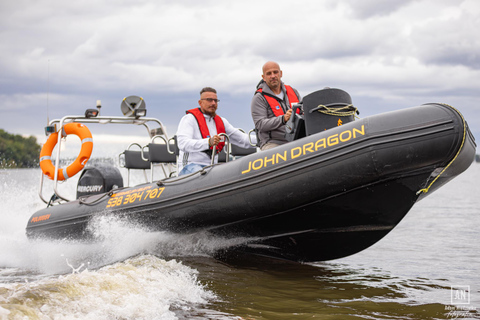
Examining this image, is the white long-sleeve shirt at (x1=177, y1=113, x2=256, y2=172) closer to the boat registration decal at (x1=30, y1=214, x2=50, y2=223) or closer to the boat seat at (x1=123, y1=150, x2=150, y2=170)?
the boat seat at (x1=123, y1=150, x2=150, y2=170)

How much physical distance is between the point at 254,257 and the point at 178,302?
1832 mm

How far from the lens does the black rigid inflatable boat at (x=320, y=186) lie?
3414 mm

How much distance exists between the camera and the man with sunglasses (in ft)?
15.8

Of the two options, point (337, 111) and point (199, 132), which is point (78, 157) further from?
point (337, 111)

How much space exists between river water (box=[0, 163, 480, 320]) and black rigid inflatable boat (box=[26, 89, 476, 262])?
270 millimetres

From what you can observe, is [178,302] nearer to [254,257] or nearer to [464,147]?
[254,257]

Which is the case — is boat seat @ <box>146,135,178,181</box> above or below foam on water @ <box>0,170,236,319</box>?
above

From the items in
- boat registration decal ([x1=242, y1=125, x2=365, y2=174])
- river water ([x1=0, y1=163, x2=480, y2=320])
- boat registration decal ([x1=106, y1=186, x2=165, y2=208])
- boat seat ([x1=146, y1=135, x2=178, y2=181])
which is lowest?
river water ([x1=0, y1=163, x2=480, y2=320])

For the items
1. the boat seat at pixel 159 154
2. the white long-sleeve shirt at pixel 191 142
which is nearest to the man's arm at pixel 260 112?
the white long-sleeve shirt at pixel 191 142

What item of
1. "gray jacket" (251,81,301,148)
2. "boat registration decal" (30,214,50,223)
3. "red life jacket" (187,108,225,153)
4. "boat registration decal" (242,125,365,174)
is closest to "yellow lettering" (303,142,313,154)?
"boat registration decal" (242,125,365,174)

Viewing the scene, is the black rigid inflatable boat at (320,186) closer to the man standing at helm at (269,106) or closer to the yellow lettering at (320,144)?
the yellow lettering at (320,144)

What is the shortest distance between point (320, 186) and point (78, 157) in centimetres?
330

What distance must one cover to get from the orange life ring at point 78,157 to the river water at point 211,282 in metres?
0.81

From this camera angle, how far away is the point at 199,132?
498 cm
